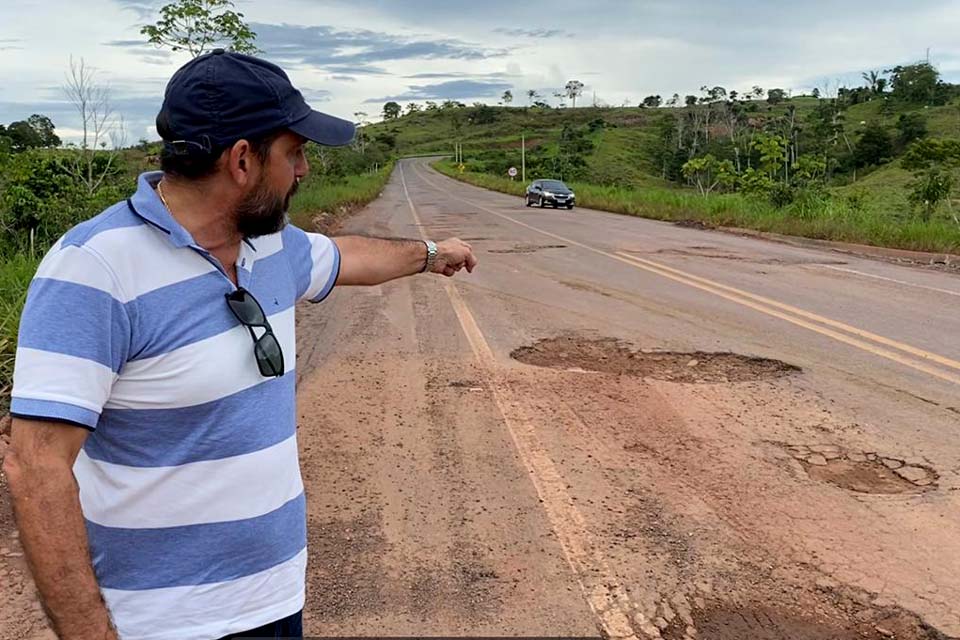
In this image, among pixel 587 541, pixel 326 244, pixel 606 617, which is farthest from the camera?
pixel 587 541

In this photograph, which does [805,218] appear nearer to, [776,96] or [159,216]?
[159,216]

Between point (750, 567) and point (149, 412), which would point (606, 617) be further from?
point (149, 412)

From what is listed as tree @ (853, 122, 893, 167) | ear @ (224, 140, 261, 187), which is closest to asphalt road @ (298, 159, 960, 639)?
ear @ (224, 140, 261, 187)

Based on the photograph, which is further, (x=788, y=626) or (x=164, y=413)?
(x=788, y=626)

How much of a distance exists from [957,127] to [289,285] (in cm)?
6898

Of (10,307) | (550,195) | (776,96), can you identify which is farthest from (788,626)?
(776,96)

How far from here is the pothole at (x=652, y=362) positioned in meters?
6.12

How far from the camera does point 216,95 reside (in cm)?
150

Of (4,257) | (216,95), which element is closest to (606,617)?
(216,95)

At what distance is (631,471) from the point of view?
168 inches

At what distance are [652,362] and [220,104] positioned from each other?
5.38 metres

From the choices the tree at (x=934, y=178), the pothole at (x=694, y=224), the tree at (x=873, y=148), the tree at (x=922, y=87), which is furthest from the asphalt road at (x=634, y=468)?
the tree at (x=922, y=87)

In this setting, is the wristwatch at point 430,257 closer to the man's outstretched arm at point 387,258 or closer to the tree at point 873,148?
the man's outstretched arm at point 387,258

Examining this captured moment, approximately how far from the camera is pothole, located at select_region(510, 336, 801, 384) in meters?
6.12
